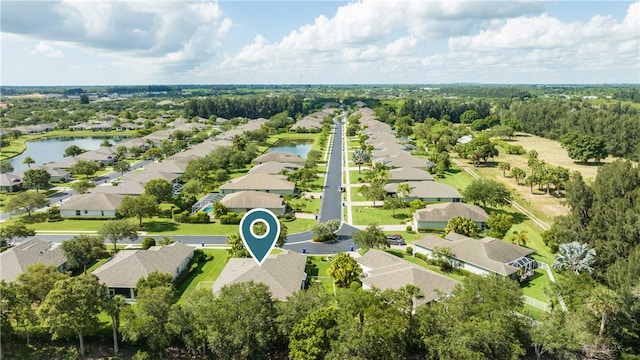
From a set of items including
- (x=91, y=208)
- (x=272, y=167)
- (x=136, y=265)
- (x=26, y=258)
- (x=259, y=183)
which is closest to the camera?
(x=136, y=265)

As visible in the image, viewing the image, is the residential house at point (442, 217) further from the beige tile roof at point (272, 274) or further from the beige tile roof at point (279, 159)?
the beige tile roof at point (279, 159)

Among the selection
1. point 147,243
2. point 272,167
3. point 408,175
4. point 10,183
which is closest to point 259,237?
point 147,243

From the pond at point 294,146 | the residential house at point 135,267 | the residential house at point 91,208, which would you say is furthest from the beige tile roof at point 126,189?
the pond at point 294,146

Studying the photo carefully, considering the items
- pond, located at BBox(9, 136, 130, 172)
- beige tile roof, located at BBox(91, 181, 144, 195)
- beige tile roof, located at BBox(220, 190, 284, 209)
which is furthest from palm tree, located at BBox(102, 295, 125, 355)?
pond, located at BBox(9, 136, 130, 172)

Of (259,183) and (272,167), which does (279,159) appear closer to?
(272,167)

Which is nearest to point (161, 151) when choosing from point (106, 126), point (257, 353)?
point (106, 126)

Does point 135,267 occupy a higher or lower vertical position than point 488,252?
higher
